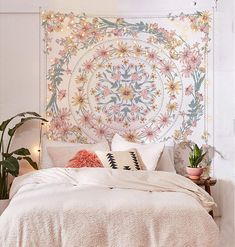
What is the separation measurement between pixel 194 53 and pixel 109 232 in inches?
104

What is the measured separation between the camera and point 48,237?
280cm

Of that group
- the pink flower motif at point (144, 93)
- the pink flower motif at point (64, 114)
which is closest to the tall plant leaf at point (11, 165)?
the pink flower motif at point (64, 114)

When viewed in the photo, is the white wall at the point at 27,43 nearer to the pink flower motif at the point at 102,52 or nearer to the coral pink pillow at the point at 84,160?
the pink flower motif at the point at 102,52

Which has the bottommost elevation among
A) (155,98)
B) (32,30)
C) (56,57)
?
(155,98)

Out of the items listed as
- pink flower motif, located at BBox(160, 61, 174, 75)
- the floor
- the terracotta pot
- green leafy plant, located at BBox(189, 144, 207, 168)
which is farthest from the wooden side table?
pink flower motif, located at BBox(160, 61, 174, 75)

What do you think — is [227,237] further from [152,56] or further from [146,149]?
[152,56]

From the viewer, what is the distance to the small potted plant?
4488mm

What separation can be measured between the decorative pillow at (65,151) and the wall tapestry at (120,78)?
9.3 inches

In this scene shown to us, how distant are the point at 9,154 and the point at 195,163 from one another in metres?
1.90

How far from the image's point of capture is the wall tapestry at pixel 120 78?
487 cm

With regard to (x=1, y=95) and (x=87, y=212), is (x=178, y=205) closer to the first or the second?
(x=87, y=212)

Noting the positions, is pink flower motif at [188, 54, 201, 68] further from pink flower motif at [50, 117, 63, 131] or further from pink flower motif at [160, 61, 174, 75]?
pink flower motif at [50, 117, 63, 131]

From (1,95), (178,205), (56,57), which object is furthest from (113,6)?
(178,205)

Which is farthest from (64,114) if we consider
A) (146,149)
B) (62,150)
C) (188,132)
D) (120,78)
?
(188,132)
